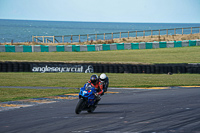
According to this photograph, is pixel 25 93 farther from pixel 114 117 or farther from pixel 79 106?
pixel 114 117

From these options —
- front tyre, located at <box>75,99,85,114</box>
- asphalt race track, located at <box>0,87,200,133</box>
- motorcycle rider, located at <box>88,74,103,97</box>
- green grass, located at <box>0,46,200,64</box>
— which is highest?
green grass, located at <box>0,46,200,64</box>

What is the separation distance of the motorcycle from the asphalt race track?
8.5 inches

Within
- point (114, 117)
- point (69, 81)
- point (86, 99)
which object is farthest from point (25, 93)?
point (114, 117)

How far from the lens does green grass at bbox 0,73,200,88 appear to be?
68.1 ft

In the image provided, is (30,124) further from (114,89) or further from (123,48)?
(123,48)

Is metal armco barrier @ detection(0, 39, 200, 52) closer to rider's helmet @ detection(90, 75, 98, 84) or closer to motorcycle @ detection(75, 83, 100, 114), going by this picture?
rider's helmet @ detection(90, 75, 98, 84)

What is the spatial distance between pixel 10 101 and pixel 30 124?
5.61 m

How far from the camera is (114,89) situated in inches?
741

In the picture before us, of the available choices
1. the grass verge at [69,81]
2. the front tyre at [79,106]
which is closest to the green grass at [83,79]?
the grass verge at [69,81]

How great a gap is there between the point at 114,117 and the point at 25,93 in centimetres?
798

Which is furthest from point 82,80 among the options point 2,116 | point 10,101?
point 2,116

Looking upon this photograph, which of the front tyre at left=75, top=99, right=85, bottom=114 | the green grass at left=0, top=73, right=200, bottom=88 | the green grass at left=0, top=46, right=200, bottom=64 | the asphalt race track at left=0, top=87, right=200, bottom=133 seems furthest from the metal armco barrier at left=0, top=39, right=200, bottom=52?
the front tyre at left=75, top=99, right=85, bottom=114

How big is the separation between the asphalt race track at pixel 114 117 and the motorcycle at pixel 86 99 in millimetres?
215

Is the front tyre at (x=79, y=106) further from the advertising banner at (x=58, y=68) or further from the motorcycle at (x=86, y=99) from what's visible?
the advertising banner at (x=58, y=68)
